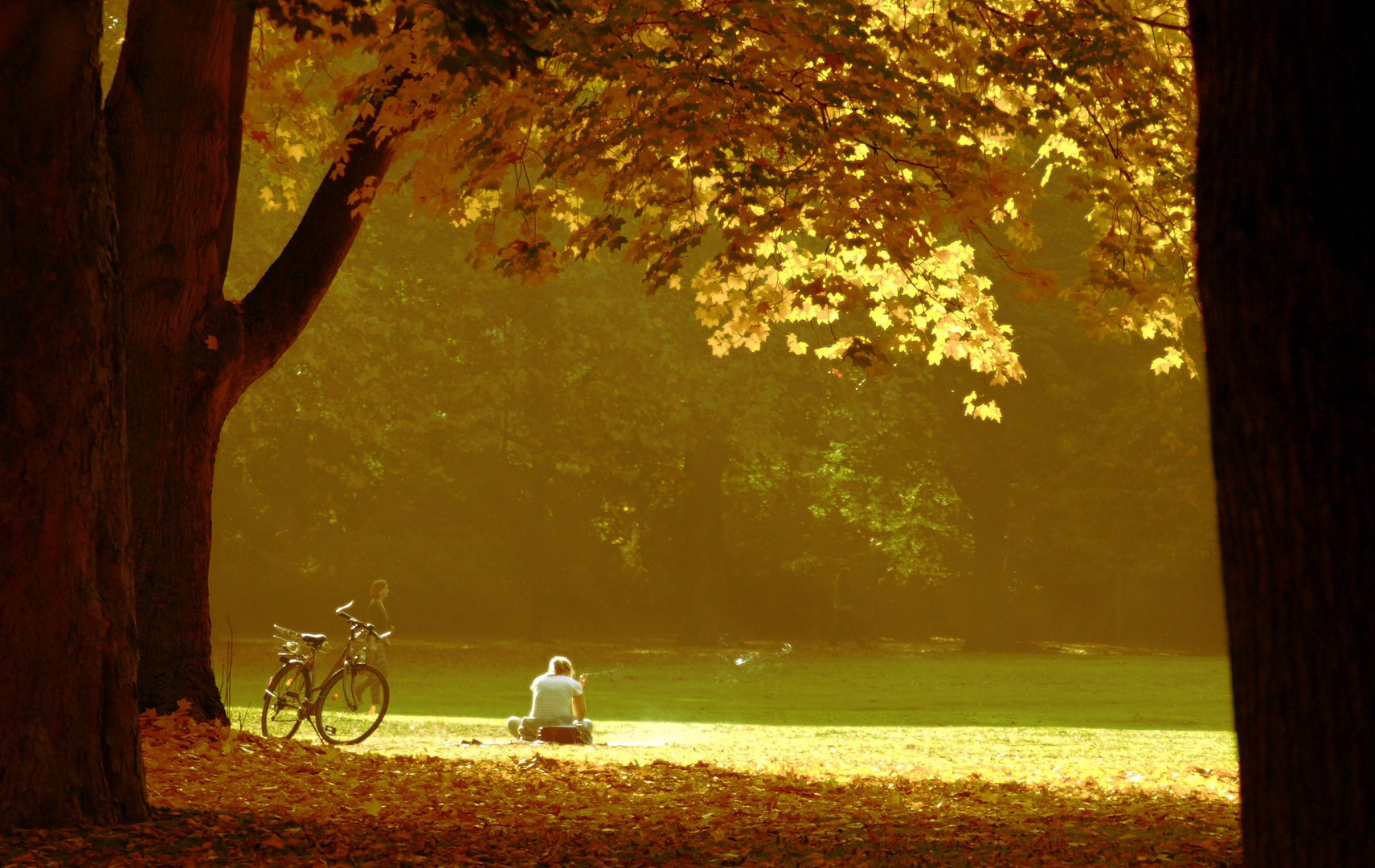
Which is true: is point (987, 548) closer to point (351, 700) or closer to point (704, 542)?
point (704, 542)

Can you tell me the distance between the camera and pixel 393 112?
960cm

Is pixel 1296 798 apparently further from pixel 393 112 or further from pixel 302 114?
pixel 302 114

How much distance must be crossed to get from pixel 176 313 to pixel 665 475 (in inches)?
998

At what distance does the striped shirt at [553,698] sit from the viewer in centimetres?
1305

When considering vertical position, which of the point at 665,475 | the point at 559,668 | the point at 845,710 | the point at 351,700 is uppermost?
the point at 665,475

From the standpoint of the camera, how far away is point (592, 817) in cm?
726

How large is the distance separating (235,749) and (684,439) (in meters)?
22.0

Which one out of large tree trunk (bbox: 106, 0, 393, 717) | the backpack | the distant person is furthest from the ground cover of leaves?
the distant person

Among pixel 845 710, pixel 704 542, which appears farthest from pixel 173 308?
pixel 704 542

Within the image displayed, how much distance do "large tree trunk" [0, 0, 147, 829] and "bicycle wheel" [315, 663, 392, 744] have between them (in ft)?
22.9

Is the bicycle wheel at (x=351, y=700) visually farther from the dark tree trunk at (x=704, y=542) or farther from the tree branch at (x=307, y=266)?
the dark tree trunk at (x=704, y=542)

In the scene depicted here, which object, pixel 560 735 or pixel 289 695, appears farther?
pixel 560 735

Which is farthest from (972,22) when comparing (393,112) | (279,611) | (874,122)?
(279,611)

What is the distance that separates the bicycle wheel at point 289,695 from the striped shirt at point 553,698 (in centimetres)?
227
